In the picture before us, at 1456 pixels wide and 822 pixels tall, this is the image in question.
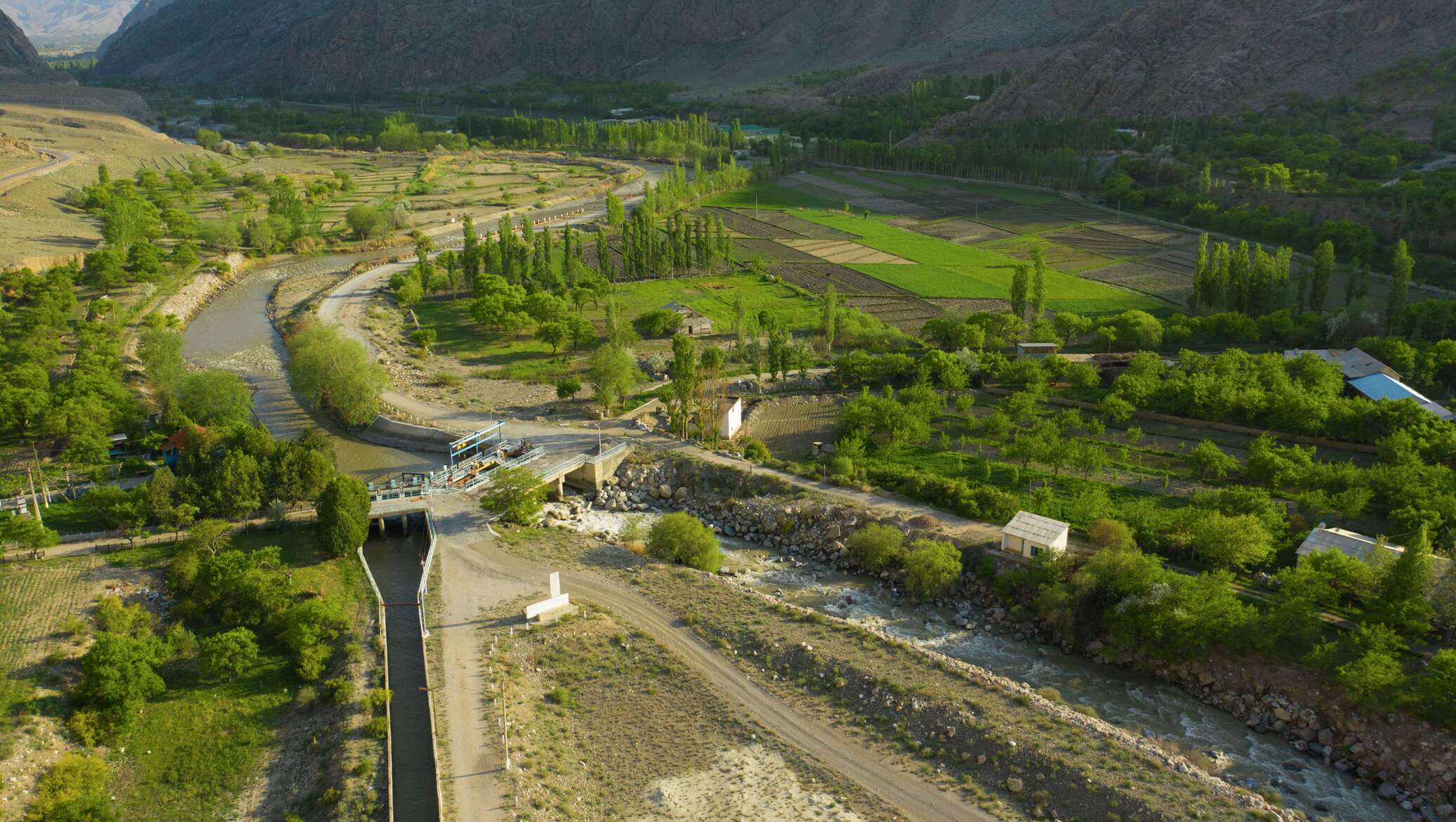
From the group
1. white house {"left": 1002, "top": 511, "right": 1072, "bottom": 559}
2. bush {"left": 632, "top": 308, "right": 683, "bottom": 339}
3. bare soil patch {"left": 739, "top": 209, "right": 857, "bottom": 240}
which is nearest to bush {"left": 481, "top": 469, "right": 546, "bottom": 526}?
white house {"left": 1002, "top": 511, "right": 1072, "bottom": 559}

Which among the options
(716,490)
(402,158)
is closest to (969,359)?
(716,490)

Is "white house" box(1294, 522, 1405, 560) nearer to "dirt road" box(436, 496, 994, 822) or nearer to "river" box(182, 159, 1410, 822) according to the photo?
"river" box(182, 159, 1410, 822)

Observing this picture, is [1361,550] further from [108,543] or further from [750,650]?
[108,543]

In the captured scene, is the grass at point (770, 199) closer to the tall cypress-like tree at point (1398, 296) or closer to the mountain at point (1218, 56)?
the mountain at point (1218, 56)

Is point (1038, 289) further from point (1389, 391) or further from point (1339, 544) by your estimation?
point (1339, 544)

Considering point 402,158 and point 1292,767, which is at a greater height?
point 402,158

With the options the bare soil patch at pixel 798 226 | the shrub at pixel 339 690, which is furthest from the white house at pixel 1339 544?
the bare soil patch at pixel 798 226
